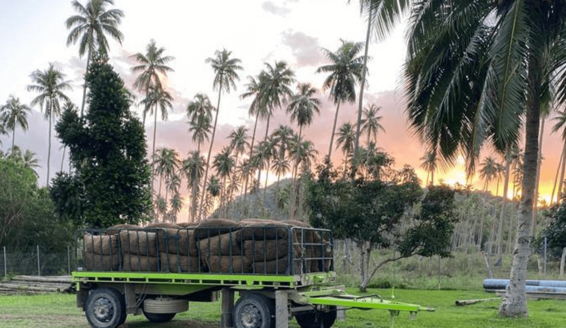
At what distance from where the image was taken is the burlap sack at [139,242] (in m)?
13.3

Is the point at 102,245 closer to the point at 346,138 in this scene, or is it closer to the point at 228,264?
the point at 228,264

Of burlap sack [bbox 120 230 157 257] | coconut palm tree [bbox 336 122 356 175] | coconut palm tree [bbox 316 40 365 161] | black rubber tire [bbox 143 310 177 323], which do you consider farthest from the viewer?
coconut palm tree [bbox 336 122 356 175]

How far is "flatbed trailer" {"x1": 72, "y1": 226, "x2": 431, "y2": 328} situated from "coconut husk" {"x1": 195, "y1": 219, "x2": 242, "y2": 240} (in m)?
0.02

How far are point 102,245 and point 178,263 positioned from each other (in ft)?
6.91

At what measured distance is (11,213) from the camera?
1658 inches

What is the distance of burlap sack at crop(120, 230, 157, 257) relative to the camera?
525 inches

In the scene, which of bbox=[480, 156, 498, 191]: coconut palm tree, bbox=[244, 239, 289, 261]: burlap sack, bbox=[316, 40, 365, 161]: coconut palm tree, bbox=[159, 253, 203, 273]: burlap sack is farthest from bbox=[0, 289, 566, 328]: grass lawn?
bbox=[480, 156, 498, 191]: coconut palm tree

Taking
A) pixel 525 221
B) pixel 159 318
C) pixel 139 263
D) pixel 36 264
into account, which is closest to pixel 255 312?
pixel 139 263

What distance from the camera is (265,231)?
1211 cm

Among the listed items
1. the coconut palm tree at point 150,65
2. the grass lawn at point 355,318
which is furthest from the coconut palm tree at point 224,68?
the grass lawn at point 355,318

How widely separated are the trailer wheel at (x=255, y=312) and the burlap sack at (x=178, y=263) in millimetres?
1250

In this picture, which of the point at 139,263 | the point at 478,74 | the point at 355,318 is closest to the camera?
the point at 139,263

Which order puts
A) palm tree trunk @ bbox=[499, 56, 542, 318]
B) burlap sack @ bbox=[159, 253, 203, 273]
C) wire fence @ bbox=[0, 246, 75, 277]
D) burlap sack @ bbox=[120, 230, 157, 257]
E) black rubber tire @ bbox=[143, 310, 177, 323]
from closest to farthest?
burlap sack @ bbox=[159, 253, 203, 273], burlap sack @ bbox=[120, 230, 157, 257], black rubber tire @ bbox=[143, 310, 177, 323], palm tree trunk @ bbox=[499, 56, 542, 318], wire fence @ bbox=[0, 246, 75, 277]

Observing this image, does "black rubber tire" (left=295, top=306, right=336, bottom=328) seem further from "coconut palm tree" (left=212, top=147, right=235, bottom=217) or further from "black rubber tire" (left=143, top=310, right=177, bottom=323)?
"coconut palm tree" (left=212, top=147, right=235, bottom=217)
